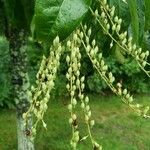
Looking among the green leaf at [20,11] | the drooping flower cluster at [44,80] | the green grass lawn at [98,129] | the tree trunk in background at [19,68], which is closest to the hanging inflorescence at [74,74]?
the drooping flower cluster at [44,80]

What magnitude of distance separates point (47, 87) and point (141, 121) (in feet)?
18.7

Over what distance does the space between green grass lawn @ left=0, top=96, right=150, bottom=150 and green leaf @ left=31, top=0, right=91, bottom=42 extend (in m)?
4.66

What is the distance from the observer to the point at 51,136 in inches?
226

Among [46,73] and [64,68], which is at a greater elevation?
[46,73]

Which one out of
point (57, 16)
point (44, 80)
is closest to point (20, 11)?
point (44, 80)

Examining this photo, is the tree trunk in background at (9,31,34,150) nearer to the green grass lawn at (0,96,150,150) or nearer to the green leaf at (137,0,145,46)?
the green grass lawn at (0,96,150,150)

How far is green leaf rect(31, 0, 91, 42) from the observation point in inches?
26.5

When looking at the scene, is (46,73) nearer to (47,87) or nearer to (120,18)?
(47,87)

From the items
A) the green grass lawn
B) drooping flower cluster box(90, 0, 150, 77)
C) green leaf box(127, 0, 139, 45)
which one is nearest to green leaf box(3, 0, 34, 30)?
drooping flower cluster box(90, 0, 150, 77)

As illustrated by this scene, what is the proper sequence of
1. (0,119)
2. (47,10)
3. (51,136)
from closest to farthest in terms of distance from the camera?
(47,10)
(51,136)
(0,119)

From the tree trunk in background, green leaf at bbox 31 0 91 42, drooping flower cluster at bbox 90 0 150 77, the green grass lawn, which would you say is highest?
green leaf at bbox 31 0 91 42

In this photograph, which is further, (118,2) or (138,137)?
(138,137)

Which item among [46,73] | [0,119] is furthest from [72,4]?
[0,119]

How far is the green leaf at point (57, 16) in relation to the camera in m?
0.67
